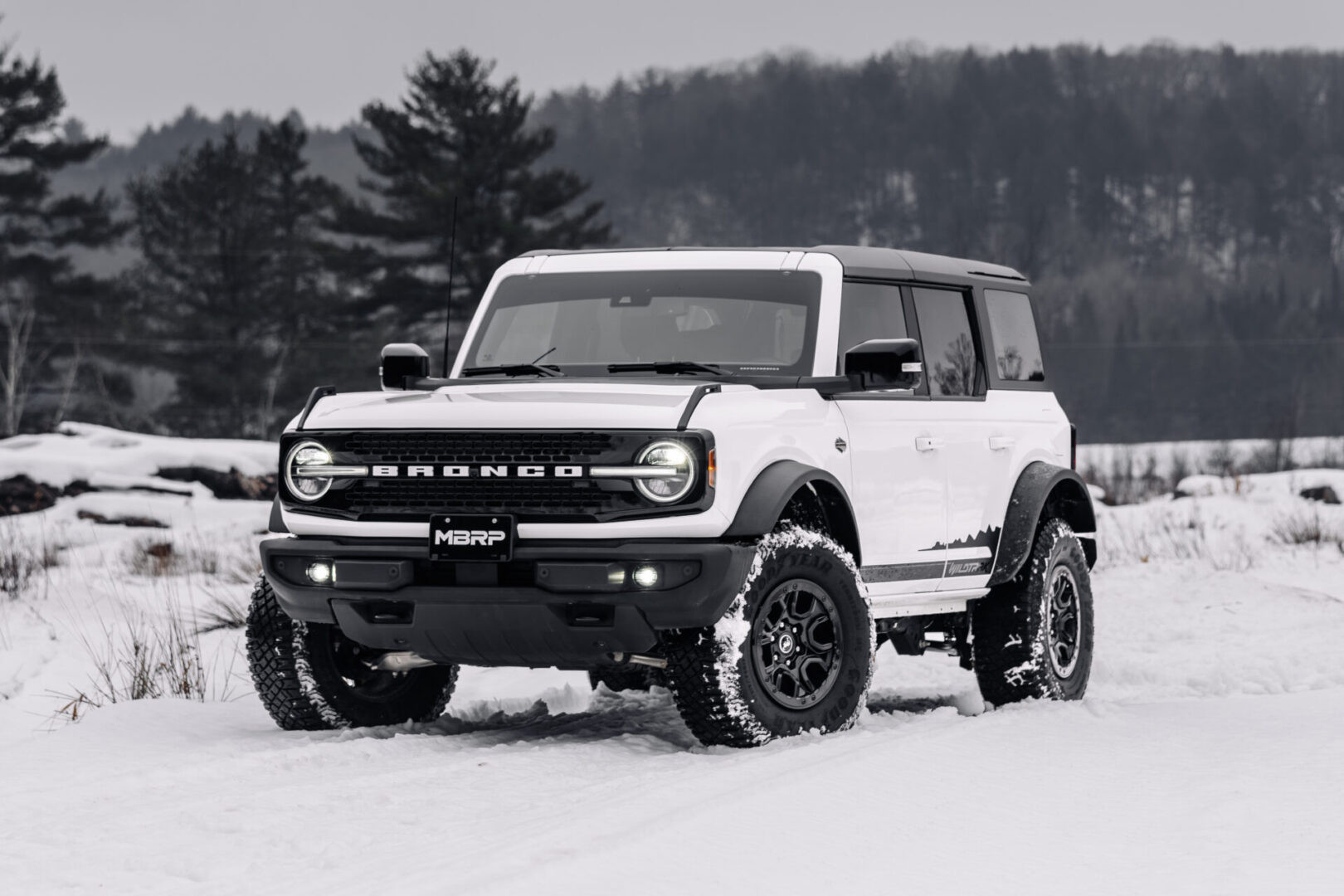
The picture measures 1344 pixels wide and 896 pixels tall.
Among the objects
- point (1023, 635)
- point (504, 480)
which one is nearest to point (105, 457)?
point (1023, 635)

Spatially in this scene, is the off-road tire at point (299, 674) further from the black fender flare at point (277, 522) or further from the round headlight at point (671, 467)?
the round headlight at point (671, 467)

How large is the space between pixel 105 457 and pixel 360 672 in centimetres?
1560

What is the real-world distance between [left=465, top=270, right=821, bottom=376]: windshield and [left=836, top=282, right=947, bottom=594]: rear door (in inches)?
9.7

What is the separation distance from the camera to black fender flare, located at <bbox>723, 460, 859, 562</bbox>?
648 cm

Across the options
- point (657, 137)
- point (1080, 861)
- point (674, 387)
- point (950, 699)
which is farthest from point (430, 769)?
point (657, 137)

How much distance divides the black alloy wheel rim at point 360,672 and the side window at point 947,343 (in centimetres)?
273

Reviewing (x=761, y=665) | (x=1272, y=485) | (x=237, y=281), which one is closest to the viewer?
(x=761, y=665)

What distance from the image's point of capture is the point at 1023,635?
8.52 metres

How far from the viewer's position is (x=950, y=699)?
29.8ft

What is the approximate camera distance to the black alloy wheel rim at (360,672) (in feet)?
24.9

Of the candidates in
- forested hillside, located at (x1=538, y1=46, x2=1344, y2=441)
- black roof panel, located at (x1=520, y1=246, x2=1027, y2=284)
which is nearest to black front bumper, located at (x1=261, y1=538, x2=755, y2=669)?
black roof panel, located at (x1=520, y1=246, x2=1027, y2=284)

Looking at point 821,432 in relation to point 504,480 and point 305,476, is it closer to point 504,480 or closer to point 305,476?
point 504,480

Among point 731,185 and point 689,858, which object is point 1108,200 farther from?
point 689,858

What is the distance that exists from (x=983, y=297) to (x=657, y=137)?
153m
